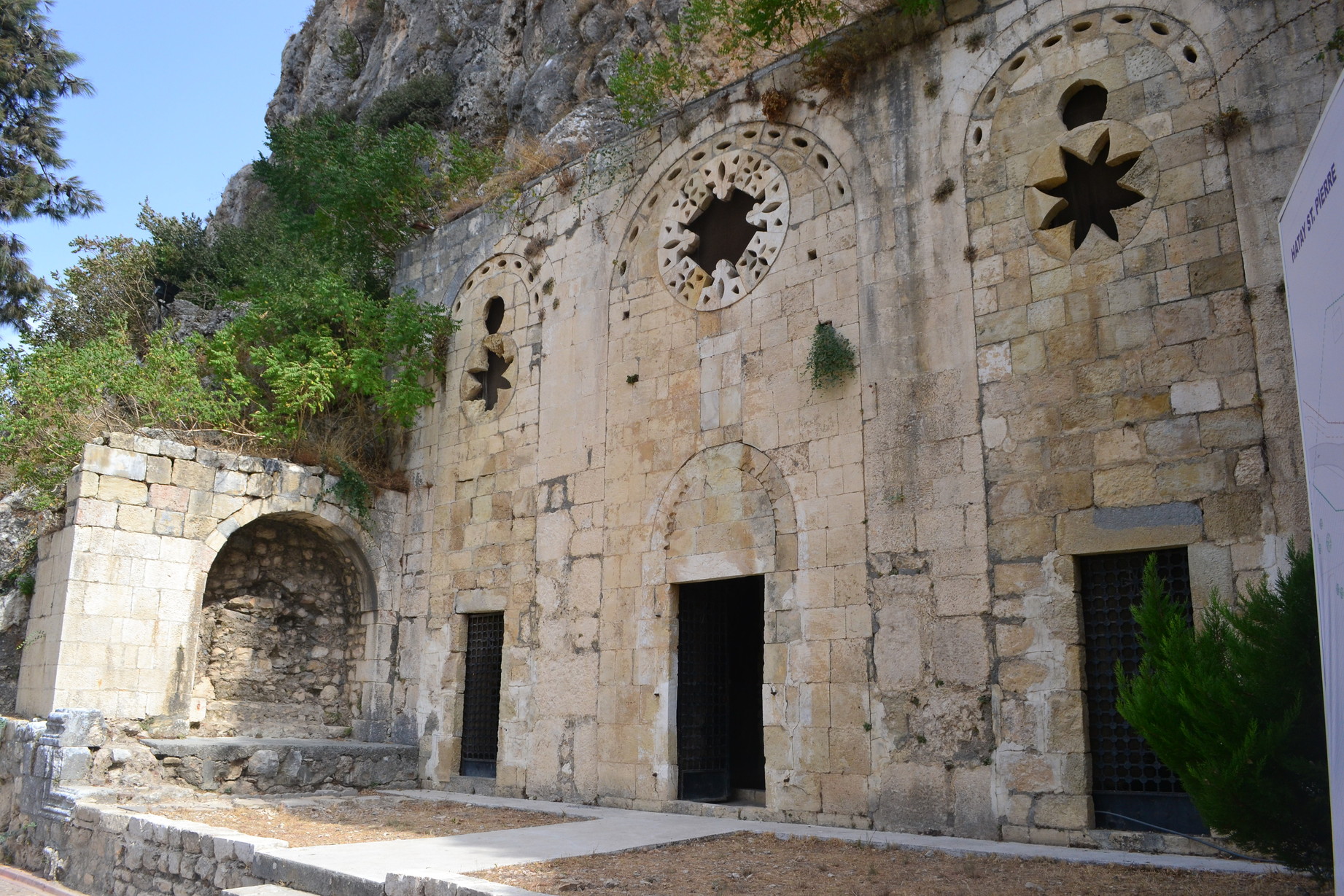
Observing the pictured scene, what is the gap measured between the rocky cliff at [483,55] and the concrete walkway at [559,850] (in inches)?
385

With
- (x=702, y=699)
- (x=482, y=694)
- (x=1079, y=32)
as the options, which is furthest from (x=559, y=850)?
(x=1079, y=32)

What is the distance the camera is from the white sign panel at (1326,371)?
2.89m

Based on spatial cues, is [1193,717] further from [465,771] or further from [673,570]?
[465,771]

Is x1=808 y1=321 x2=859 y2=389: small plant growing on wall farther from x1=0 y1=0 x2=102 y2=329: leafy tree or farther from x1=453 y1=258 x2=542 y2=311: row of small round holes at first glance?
x1=0 y1=0 x2=102 y2=329: leafy tree

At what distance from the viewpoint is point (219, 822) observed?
25.5ft

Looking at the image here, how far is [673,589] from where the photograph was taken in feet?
29.6

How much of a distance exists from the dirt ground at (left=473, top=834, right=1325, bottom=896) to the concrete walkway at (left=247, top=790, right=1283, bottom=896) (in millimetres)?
191

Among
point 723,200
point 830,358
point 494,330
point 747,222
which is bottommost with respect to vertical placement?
point 830,358

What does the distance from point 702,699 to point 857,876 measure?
3.74m

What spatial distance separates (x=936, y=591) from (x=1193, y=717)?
2.96 meters

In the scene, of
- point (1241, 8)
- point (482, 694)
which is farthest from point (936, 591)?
point (482, 694)

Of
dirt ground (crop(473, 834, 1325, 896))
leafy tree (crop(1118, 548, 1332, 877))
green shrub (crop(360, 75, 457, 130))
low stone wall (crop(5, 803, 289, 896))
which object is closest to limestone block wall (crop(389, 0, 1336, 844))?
dirt ground (crop(473, 834, 1325, 896))

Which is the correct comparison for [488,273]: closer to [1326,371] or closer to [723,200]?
[723,200]

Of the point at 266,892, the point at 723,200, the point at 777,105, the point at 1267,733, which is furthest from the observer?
the point at 723,200
